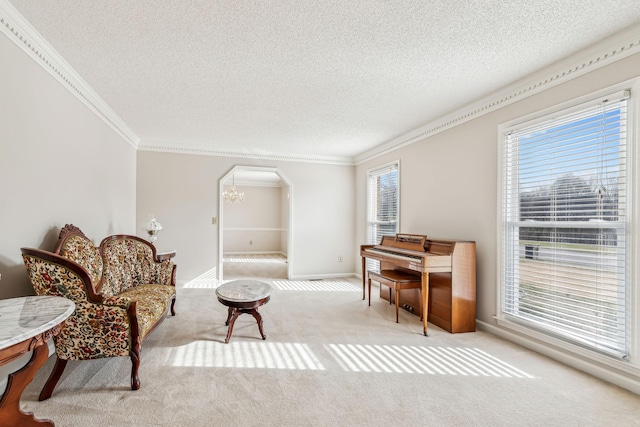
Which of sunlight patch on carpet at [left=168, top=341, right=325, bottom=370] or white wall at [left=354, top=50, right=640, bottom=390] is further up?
white wall at [left=354, top=50, right=640, bottom=390]

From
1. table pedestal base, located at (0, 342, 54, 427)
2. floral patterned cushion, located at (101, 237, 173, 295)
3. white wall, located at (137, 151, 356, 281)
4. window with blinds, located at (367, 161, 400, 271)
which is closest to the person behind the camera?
table pedestal base, located at (0, 342, 54, 427)

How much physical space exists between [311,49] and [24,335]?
2.36 metres

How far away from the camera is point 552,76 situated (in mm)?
2545

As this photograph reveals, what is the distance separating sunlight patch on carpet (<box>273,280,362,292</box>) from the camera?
509cm

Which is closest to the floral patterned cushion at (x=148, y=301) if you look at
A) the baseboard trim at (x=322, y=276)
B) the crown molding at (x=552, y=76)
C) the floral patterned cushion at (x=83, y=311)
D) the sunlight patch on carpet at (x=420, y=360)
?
the floral patterned cushion at (x=83, y=311)

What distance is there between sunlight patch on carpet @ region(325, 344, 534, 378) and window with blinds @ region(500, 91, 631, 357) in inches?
24.8

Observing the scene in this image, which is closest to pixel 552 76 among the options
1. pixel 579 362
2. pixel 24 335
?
pixel 579 362

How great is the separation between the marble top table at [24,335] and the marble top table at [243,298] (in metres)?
1.34

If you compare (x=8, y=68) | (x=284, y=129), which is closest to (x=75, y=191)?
(x=8, y=68)

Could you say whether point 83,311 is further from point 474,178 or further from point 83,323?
point 474,178

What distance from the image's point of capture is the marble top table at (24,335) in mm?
1210

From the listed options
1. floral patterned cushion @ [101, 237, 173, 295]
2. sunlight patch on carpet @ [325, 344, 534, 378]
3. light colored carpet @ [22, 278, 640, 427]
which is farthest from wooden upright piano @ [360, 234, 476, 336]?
floral patterned cushion @ [101, 237, 173, 295]

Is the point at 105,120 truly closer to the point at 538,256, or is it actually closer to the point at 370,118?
the point at 370,118

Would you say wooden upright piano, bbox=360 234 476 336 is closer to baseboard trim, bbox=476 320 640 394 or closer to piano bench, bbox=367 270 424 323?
piano bench, bbox=367 270 424 323
